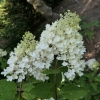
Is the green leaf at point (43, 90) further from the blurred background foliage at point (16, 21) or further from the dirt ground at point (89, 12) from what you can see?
the blurred background foliage at point (16, 21)

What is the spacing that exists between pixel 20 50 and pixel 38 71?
189 mm

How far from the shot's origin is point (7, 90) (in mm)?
1650

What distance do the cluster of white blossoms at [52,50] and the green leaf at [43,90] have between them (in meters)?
0.09

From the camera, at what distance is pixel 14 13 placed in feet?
17.2

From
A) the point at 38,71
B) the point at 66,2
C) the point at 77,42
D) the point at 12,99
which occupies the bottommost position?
the point at 12,99

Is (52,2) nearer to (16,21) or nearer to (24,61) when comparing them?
(16,21)

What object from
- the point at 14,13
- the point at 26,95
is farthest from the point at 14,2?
the point at 26,95

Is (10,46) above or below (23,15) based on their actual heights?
below

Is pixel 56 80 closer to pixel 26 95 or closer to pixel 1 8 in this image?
pixel 26 95

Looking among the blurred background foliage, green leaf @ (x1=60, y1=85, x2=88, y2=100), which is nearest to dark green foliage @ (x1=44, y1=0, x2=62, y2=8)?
the blurred background foliage

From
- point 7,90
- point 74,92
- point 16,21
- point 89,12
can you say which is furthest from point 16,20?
point 74,92

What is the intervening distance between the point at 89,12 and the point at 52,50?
4.01 metres

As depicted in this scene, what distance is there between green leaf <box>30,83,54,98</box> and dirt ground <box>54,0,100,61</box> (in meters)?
2.64

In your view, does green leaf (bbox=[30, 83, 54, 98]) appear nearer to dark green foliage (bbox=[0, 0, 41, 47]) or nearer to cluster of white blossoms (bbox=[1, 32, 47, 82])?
cluster of white blossoms (bbox=[1, 32, 47, 82])
